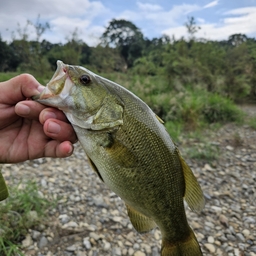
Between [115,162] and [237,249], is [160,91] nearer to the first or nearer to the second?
[237,249]

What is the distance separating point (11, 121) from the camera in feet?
→ 7.25

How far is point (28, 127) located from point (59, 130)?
55 centimetres

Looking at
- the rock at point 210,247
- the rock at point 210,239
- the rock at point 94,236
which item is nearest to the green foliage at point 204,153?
the rock at point 210,239

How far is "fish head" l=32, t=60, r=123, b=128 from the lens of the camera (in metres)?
1.61

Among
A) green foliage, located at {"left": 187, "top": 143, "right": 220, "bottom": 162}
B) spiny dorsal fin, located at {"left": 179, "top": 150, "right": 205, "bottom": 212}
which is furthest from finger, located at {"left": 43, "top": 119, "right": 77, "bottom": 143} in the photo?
green foliage, located at {"left": 187, "top": 143, "right": 220, "bottom": 162}

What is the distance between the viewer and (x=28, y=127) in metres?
2.22

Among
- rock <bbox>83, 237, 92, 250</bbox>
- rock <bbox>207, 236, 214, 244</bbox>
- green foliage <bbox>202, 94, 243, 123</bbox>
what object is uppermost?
green foliage <bbox>202, 94, 243, 123</bbox>

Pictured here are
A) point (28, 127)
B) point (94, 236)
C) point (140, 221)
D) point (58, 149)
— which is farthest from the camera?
point (94, 236)

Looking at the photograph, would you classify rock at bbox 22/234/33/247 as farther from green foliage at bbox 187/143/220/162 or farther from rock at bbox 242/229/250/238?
green foliage at bbox 187/143/220/162

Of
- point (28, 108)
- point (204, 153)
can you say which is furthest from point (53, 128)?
point (204, 153)

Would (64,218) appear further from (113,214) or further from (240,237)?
(240,237)

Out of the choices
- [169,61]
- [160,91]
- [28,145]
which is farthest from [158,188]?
[169,61]

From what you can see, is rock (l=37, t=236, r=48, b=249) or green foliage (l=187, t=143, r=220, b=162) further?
green foliage (l=187, t=143, r=220, b=162)

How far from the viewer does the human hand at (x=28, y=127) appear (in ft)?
5.91
